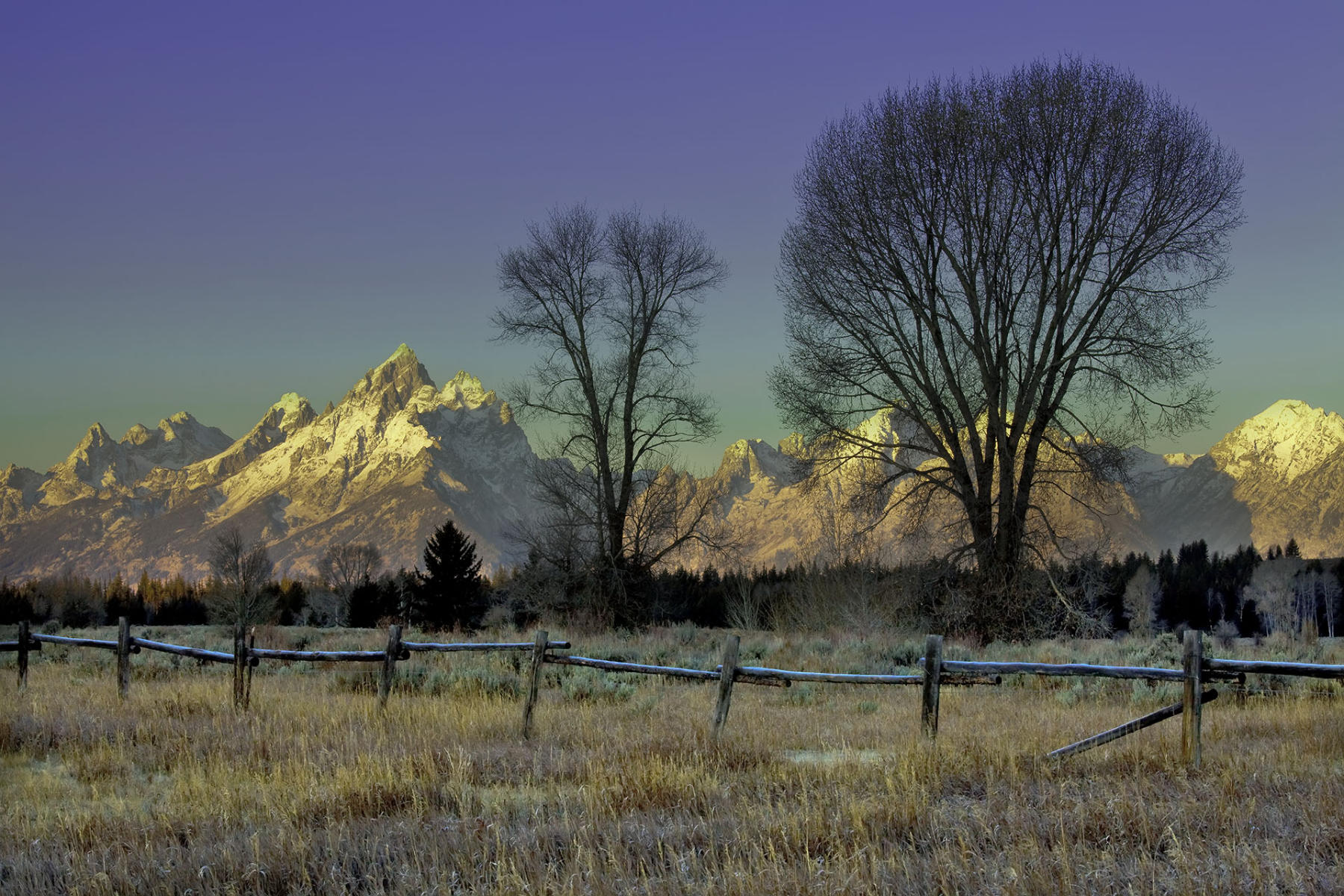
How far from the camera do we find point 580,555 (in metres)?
25.2

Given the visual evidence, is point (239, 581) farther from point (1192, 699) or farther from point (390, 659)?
point (1192, 699)

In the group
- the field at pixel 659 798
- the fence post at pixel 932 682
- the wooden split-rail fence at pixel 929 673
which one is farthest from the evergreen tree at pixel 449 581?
the fence post at pixel 932 682

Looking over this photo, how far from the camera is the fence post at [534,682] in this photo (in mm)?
9602

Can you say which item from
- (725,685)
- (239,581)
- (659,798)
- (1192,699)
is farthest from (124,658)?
(239,581)

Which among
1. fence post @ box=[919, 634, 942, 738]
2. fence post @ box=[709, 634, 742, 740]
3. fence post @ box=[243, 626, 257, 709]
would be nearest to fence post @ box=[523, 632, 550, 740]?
fence post @ box=[709, 634, 742, 740]

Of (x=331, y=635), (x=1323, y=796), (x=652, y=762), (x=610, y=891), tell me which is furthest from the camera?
(x=331, y=635)

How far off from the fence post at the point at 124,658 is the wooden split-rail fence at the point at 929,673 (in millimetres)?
14

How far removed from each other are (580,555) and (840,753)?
17282 mm

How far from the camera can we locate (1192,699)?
740 cm

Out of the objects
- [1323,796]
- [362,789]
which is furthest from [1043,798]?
[362,789]

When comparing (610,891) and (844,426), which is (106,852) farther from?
(844,426)

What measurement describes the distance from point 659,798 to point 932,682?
329cm

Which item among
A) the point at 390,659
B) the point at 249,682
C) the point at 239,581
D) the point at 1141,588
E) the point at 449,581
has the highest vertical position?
the point at 390,659

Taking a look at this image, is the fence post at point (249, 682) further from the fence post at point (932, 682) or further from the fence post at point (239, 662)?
the fence post at point (932, 682)
